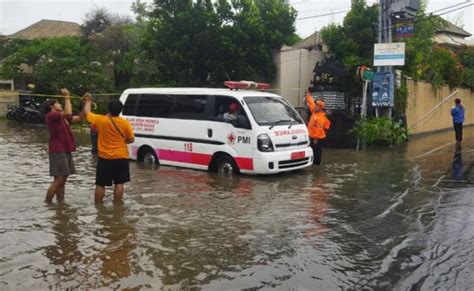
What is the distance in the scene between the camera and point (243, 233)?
6.65m

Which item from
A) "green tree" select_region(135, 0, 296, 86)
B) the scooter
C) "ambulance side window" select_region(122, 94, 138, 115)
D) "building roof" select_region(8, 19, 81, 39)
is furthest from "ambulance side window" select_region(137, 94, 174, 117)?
"building roof" select_region(8, 19, 81, 39)

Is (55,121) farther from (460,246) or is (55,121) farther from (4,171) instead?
(460,246)

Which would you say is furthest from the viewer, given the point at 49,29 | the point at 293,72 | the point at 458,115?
the point at 49,29

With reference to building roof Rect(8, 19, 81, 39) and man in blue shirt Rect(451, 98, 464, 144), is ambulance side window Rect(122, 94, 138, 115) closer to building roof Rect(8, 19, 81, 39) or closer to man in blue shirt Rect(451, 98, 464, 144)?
man in blue shirt Rect(451, 98, 464, 144)

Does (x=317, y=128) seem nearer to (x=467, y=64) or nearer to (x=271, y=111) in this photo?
(x=271, y=111)

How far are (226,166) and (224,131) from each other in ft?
2.48

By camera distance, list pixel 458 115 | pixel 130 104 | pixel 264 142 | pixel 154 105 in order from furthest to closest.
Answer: pixel 458 115, pixel 130 104, pixel 154 105, pixel 264 142

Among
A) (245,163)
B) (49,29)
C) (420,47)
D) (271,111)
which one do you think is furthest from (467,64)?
(49,29)

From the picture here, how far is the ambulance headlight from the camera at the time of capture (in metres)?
10.4

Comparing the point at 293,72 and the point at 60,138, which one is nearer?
the point at 60,138

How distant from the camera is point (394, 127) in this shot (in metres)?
17.1

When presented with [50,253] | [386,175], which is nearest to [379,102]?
[386,175]

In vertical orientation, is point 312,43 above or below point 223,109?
above

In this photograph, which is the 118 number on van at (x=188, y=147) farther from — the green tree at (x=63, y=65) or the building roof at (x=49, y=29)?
the building roof at (x=49, y=29)
